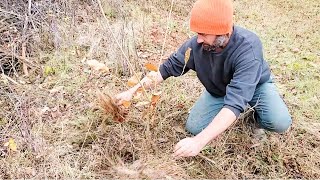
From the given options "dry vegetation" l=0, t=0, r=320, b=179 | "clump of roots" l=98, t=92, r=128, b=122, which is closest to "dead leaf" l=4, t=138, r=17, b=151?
"dry vegetation" l=0, t=0, r=320, b=179

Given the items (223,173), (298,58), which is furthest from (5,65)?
(298,58)

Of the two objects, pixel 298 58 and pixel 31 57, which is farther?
pixel 298 58

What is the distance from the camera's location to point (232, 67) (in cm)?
235

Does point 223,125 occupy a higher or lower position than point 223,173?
higher

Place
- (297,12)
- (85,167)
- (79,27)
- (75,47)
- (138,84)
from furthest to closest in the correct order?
(297,12) → (79,27) → (75,47) → (138,84) → (85,167)

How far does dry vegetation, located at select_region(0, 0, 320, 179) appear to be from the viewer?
241 centimetres

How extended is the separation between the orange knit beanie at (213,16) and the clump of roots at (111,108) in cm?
72

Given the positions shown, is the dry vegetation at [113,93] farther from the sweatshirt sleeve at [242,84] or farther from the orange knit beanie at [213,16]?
the orange knit beanie at [213,16]

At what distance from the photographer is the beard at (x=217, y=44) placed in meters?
2.25

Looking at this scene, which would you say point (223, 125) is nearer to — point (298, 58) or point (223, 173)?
point (223, 173)

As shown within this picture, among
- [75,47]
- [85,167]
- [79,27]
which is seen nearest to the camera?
[85,167]

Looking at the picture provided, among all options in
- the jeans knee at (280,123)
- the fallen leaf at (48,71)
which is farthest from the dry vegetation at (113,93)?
the jeans knee at (280,123)

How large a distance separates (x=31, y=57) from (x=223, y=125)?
2217 mm

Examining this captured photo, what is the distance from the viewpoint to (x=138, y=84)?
99.7 inches
